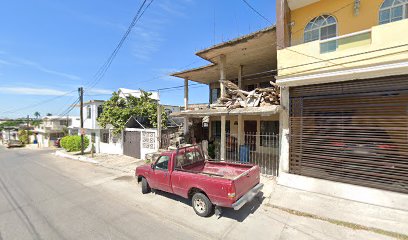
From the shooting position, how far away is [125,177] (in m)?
9.93

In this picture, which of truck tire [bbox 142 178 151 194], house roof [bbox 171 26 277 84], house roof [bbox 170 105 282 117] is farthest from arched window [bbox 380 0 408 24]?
truck tire [bbox 142 178 151 194]

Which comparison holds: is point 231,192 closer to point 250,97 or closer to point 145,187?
point 145,187

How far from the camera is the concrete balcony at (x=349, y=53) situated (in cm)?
557

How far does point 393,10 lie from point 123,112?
16556 millimetres

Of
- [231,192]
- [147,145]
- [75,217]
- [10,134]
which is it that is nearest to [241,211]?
[231,192]

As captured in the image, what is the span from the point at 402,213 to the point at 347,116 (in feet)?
9.89

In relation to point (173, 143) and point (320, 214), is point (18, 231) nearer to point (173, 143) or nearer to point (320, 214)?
point (320, 214)

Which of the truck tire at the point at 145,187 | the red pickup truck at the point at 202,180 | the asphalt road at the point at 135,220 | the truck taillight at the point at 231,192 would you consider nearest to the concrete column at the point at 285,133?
the red pickup truck at the point at 202,180

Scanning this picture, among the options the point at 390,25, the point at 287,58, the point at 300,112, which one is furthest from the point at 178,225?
the point at 390,25

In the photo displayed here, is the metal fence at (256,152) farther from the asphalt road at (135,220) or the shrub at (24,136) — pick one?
the shrub at (24,136)

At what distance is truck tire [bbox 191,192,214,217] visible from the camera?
207 inches

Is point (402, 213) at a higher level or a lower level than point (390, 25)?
lower

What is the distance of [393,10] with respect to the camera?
6129 millimetres

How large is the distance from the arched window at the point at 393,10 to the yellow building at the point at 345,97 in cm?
2
